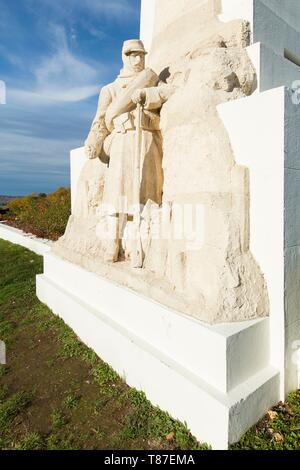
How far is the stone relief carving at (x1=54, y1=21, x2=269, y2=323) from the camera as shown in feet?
8.32

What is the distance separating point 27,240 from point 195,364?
8.51 metres

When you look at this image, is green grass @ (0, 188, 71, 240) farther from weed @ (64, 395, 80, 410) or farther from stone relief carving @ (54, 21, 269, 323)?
weed @ (64, 395, 80, 410)

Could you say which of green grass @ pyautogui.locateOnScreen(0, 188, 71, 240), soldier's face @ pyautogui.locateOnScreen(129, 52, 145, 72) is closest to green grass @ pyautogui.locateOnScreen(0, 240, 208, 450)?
soldier's face @ pyautogui.locateOnScreen(129, 52, 145, 72)

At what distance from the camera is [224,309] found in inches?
94.0

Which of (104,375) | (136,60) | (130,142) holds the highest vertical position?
(136,60)

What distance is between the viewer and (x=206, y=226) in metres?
2.66

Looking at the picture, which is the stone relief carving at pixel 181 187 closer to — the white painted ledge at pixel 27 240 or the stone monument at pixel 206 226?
the stone monument at pixel 206 226

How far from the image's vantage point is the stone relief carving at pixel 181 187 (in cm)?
254

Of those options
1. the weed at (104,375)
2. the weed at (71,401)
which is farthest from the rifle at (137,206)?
the weed at (71,401)

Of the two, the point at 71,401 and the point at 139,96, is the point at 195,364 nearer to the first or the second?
the point at 71,401

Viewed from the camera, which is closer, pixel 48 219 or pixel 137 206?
pixel 137 206

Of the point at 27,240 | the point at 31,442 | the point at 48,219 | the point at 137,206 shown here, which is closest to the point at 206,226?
the point at 137,206

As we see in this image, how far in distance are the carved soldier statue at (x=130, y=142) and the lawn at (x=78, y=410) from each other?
1.28 m

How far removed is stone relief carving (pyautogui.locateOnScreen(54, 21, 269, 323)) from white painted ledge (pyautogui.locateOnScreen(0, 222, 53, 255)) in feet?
14.5
